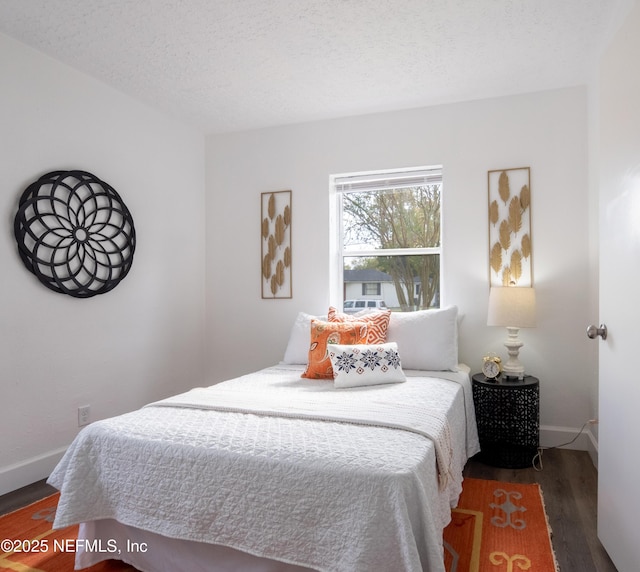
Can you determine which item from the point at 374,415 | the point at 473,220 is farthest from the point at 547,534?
the point at 473,220

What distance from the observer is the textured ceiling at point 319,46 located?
2.27 m

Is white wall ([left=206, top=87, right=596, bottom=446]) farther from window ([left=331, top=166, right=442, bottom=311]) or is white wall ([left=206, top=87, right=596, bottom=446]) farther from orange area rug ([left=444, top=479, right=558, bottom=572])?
orange area rug ([left=444, top=479, right=558, bottom=572])

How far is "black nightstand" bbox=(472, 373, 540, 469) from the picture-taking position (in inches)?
112

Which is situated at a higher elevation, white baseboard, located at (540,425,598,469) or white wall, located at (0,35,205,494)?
white wall, located at (0,35,205,494)

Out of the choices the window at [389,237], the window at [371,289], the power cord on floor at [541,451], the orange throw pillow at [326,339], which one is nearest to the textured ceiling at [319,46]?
the window at [389,237]

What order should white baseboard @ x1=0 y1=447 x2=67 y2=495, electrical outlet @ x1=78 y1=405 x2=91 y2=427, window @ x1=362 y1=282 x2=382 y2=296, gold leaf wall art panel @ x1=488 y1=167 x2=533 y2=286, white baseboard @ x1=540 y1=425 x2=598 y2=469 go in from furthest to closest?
window @ x1=362 y1=282 x2=382 y2=296, gold leaf wall art panel @ x1=488 y1=167 x2=533 y2=286, white baseboard @ x1=540 y1=425 x2=598 y2=469, electrical outlet @ x1=78 y1=405 x2=91 y2=427, white baseboard @ x1=0 y1=447 x2=67 y2=495

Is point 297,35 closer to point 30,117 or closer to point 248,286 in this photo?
point 30,117

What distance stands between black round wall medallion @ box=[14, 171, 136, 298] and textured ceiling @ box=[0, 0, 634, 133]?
2.46 feet

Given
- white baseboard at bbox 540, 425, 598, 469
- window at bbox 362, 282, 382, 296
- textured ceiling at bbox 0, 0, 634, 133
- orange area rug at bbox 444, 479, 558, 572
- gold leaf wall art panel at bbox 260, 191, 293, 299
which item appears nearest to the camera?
orange area rug at bbox 444, 479, 558, 572

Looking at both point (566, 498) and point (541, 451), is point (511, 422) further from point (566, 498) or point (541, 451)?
point (566, 498)

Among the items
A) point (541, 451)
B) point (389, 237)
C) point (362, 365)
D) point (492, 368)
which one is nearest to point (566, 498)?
point (541, 451)

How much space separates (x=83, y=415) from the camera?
2.95 metres

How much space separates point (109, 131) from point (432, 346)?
2.57m

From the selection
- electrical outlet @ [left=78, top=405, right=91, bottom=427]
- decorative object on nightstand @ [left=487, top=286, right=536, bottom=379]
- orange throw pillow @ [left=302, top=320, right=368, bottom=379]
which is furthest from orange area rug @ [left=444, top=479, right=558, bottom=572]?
electrical outlet @ [left=78, top=405, right=91, bottom=427]
